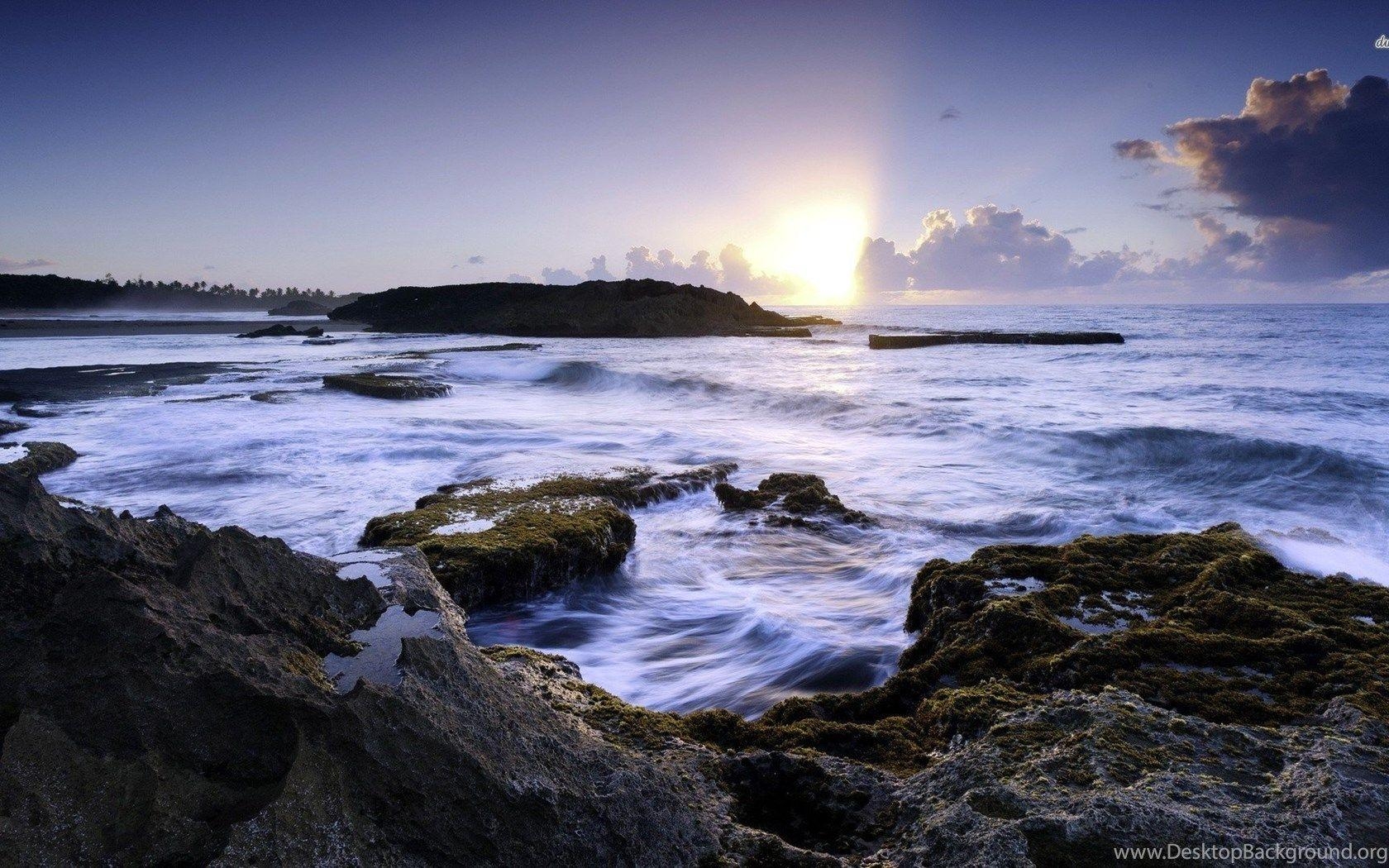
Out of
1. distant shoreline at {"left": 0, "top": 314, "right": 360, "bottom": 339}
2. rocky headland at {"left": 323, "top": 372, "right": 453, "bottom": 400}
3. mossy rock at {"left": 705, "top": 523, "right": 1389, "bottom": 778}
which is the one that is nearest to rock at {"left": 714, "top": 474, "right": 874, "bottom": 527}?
mossy rock at {"left": 705, "top": 523, "right": 1389, "bottom": 778}

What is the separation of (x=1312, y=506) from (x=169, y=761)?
1149 cm

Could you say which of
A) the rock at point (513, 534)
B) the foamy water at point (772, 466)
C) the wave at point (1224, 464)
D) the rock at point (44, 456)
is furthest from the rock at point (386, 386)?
the wave at point (1224, 464)

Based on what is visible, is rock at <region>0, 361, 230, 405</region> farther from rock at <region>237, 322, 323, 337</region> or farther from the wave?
rock at <region>237, 322, 323, 337</region>

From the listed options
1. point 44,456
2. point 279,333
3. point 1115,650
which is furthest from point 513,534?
point 279,333

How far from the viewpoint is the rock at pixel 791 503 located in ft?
25.0

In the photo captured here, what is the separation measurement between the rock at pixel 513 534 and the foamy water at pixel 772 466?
0.23m

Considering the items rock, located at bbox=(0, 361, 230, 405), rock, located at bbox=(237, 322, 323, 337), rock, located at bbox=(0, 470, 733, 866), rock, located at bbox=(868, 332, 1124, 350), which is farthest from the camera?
rock, located at bbox=(237, 322, 323, 337)

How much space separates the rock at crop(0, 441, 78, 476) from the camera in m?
8.80

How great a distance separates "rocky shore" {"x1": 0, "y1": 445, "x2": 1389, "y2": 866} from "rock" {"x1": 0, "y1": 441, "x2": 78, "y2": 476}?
26.5 ft

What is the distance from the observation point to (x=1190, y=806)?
196cm

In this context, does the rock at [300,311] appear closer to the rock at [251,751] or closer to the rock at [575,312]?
the rock at [575,312]

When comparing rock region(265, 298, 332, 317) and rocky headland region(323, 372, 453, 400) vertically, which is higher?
rock region(265, 298, 332, 317)

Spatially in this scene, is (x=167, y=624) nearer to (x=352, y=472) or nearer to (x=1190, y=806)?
(x=1190, y=806)

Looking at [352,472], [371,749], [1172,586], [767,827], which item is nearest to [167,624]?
[371,749]
